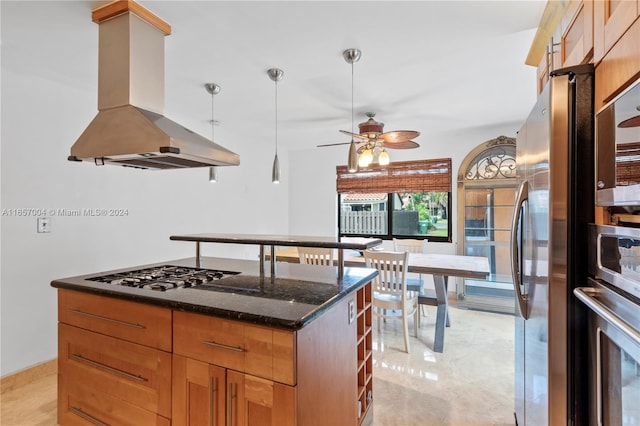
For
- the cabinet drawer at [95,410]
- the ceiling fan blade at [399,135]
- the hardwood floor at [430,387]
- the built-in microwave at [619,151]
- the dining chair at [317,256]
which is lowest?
the hardwood floor at [430,387]

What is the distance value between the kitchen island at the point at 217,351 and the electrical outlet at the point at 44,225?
43.8 inches

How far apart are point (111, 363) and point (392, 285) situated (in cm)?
216

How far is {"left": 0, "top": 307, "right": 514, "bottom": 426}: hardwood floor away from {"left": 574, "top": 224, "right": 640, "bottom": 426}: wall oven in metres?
A: 1.19

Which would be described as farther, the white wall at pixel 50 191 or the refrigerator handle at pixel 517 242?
the white wall at pixel 50 191

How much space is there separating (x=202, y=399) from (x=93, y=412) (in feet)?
2.63

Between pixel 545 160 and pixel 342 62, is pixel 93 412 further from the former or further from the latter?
pixel 342 62

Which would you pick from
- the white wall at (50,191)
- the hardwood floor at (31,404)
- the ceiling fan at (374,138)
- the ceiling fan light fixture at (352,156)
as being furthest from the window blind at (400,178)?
the hardwood floor at (31,404)

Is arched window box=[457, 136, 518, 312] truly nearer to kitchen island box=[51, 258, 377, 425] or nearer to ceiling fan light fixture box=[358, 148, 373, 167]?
ceiling fan light fixture box=[358, 148, 373, 167]

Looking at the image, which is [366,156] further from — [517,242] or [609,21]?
[609,21]

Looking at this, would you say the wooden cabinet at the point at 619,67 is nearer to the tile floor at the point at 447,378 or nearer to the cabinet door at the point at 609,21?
the cabinet door at the point at 609,21

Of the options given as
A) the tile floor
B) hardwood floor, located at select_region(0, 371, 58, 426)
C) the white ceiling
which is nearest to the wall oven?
the tile floor

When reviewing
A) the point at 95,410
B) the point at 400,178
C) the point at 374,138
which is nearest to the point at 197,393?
the point at 95,410

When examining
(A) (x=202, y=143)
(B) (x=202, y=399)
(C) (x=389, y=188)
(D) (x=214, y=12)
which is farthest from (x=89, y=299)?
(C) (x=389, y=188)

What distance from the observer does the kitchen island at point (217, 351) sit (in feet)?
4.00
